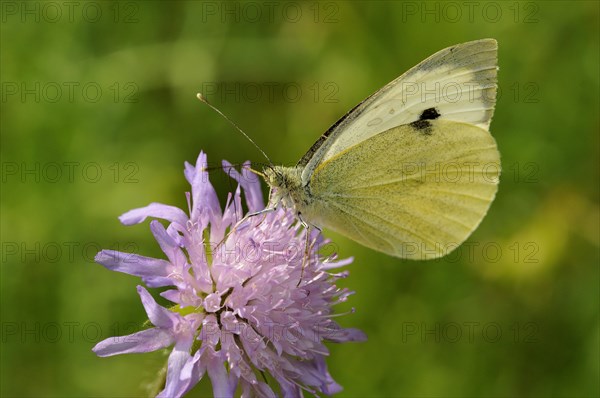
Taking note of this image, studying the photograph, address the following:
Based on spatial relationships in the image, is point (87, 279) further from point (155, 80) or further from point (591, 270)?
point (591, 270)

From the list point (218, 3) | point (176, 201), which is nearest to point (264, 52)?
point (218, 3)

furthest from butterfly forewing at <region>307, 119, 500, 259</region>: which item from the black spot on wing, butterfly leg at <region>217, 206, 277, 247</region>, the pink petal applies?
the pink petal

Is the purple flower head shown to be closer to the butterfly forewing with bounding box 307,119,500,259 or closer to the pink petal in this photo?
the pink petal

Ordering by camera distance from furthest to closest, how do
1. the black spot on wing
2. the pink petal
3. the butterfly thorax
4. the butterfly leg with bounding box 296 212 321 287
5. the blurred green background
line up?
the blurred green background → the black spot on wing → the butterfly thorax → the butterfly leg with bounding box 296 212 321 287 → the pink petal

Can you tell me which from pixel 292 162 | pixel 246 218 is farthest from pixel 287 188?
pixel 292 162

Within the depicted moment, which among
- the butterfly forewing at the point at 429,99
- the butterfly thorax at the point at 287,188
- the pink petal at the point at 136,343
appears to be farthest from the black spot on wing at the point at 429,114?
the pink petal at the point at 136,343

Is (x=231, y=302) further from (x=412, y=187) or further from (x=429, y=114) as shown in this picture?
(x=429, y=114)
